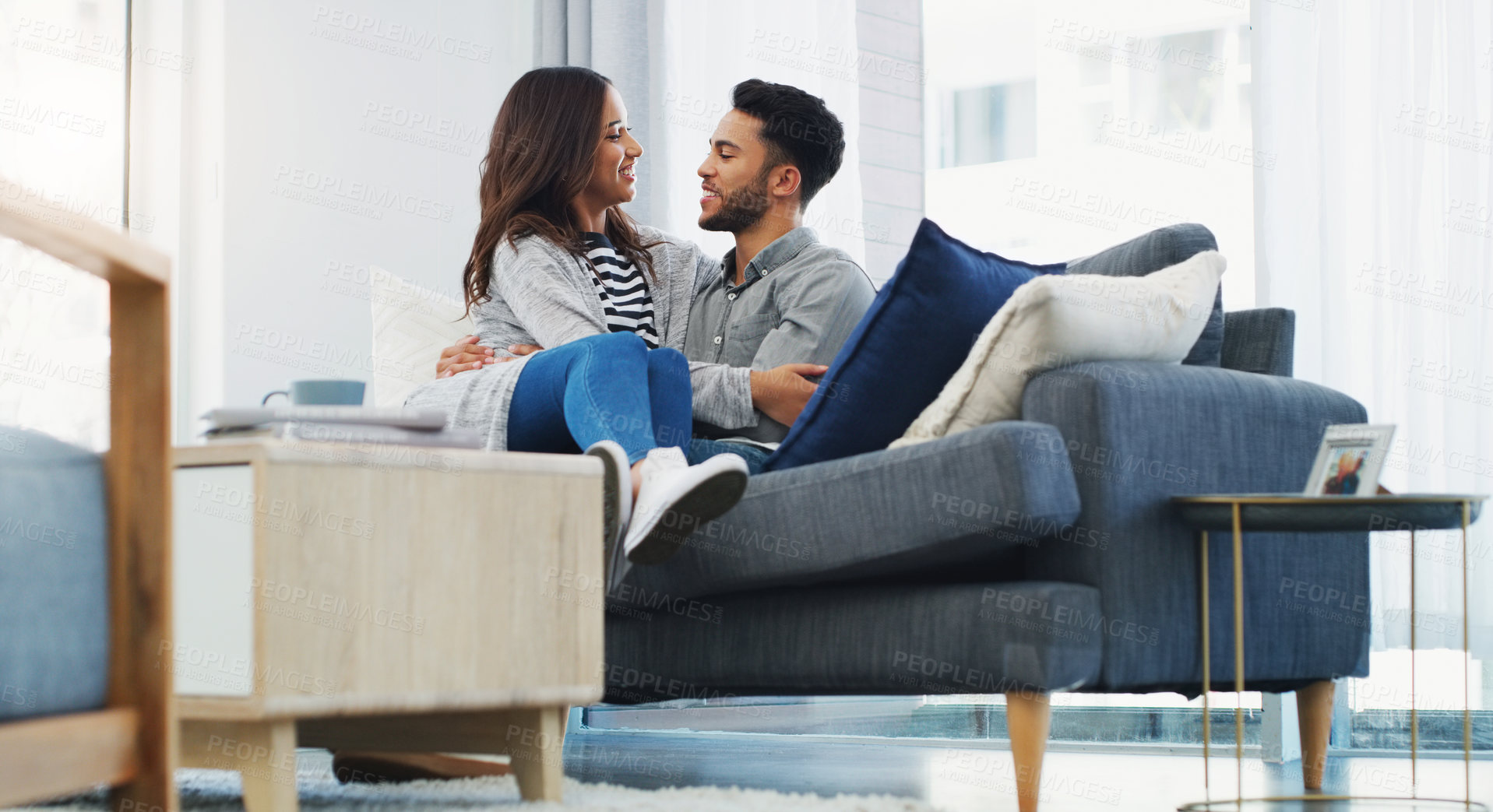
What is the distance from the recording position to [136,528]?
94 centimetres

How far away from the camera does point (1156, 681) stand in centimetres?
177

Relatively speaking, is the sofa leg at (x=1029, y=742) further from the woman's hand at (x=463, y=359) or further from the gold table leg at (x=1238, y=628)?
the woman's hand at (x=463, y=359)

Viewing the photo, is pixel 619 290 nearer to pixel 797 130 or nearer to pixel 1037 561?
pixel 797 130

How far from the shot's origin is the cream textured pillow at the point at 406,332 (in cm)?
272

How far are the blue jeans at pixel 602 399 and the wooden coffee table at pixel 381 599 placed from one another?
0.24 m

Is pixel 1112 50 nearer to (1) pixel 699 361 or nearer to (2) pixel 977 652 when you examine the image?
(1) pixel 699 361

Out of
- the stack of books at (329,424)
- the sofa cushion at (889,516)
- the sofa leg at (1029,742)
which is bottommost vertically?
the sofa leg at (1029,742)

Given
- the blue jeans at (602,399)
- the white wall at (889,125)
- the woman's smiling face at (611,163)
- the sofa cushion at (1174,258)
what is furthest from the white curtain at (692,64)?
the blue jeans at (602,399)

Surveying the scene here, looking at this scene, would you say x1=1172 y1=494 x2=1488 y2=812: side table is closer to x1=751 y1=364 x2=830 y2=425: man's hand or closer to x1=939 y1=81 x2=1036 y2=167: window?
x1=751 y1=364 x2=830 y2=425: man's hand

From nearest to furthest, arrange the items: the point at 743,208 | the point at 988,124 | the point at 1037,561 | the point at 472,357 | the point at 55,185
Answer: the point at 1037,561 < the point at 472,357 < the point at 743,208 < the point at 988,124 < the point at 55,185

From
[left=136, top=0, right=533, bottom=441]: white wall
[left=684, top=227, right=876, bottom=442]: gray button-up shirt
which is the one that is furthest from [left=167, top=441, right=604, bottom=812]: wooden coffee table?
[left=136, top=0, right=533, bottom=441]: white wall

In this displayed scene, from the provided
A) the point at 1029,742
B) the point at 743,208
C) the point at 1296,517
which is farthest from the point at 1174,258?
the point at 743,208

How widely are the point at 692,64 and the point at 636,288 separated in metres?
1.21

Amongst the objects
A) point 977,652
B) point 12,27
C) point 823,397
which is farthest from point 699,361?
point 12,27
